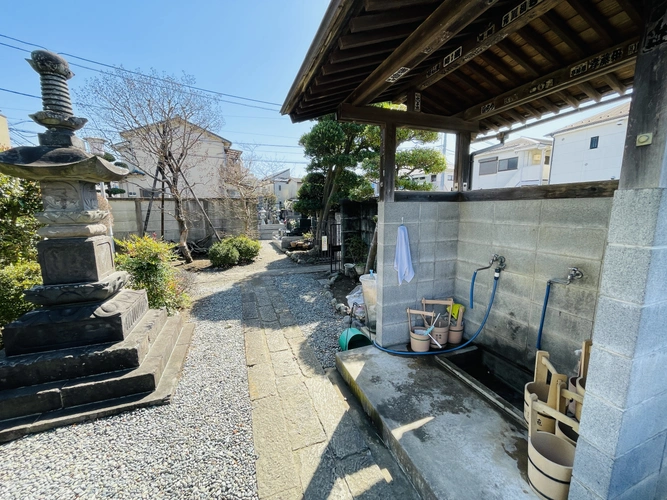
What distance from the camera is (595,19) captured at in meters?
2.23

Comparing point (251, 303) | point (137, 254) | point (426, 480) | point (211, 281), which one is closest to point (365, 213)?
point (251, 303)

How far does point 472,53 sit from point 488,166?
1869 centimetres

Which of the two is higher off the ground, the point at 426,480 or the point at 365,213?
the point at 365,213

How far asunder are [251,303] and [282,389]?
301cm

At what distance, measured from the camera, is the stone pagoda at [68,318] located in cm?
262

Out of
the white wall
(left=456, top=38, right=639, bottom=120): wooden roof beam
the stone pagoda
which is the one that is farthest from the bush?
the white wall

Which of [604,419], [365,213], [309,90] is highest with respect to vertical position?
[309,90]

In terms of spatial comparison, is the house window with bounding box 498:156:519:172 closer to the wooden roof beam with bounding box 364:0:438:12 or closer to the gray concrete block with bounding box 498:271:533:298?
the gray concrete block with bounding box 498:271:533:298

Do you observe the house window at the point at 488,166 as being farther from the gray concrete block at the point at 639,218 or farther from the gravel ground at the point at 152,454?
the gravel ground at the point at 152,454

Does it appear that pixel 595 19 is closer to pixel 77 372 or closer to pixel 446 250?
pixel 446 250

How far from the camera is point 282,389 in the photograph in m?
3.04

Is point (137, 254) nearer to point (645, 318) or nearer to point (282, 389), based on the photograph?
point (282, 389)

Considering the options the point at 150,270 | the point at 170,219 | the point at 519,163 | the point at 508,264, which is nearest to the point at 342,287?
the point at 150,270

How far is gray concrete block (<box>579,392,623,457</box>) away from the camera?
1.29 meters
